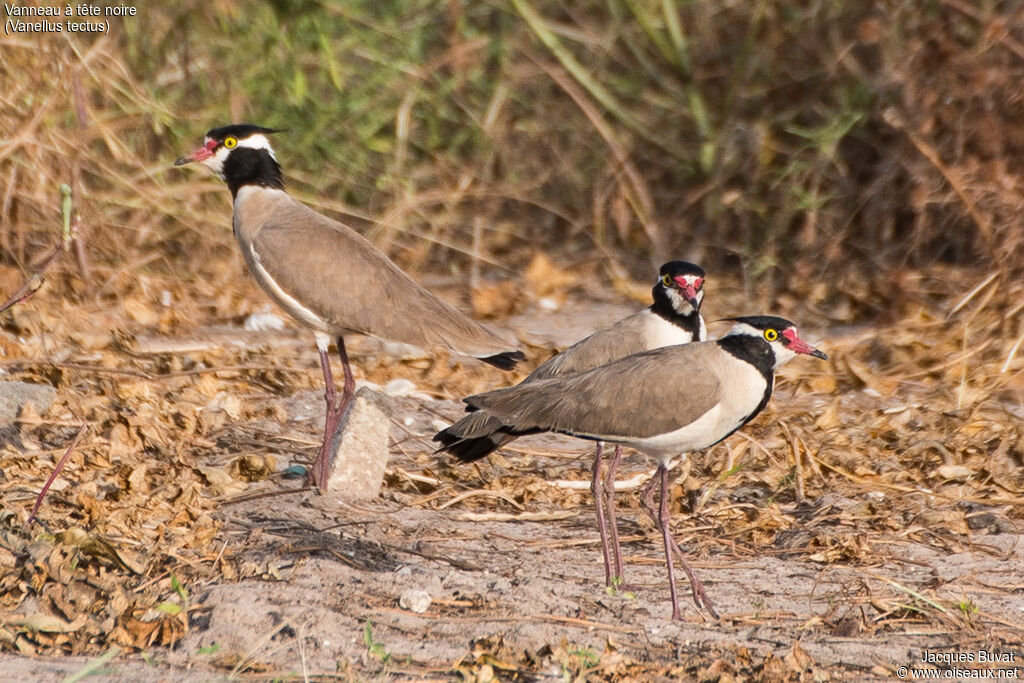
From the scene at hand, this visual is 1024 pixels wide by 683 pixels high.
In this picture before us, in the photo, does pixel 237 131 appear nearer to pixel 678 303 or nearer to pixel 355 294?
pixel 355 294

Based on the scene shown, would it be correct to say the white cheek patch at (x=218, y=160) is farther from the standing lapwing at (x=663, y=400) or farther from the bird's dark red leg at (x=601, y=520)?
the bird's dark red leg at (x=601, y=520)

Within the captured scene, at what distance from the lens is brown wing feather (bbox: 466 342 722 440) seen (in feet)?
14.7

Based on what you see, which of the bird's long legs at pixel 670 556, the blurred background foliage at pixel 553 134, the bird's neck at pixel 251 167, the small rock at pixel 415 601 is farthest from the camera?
the blurred background foliage at pixel 553 134

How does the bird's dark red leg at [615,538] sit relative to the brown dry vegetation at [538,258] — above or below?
below

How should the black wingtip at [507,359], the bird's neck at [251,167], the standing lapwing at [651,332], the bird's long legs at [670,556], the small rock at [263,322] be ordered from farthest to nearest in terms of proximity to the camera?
the small rock at [263,322], the bird's neck at [251,167], the black wingtip at [507,359], the standing lapwing at [651,332], the bird's long legs at [670,556]

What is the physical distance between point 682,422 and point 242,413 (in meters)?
2.41

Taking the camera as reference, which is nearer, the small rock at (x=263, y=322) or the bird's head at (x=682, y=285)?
the bird's head at (x=682, y=285)

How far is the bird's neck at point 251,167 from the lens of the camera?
600cm

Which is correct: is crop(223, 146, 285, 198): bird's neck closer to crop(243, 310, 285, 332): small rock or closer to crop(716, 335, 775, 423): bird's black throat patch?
crop(243, 310, 285, 332): small rock

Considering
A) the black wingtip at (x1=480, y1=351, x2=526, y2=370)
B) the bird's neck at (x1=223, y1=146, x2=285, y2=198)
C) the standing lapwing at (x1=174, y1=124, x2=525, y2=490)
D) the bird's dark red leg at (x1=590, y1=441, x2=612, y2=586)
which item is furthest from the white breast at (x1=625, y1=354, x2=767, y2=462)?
the bird's neck at (x1=223, y1=146, x2=285, y2=198)

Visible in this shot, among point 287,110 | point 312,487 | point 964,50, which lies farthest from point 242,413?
point 964,50

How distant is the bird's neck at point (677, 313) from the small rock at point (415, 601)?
1746mm

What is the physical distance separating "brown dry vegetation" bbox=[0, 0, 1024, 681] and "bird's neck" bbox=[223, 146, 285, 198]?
0.95 metres

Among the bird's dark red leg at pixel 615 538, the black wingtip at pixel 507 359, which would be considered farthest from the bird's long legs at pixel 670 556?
the black wingtip at pixel 507 359
